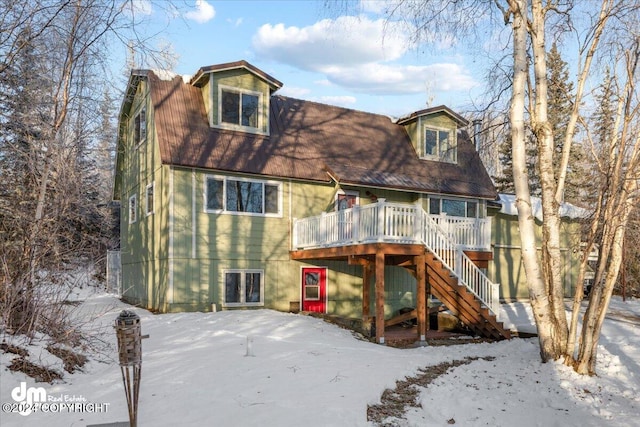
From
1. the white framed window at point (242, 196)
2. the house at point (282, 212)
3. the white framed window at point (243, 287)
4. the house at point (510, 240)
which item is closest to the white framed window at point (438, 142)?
the house at point (282, 212)

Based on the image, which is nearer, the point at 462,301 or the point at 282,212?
the point at 462,301

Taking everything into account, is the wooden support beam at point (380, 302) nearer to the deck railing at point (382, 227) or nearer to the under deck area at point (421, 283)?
the under deck area at point (421, 283)

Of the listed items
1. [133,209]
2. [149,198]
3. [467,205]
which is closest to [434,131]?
[467,205]

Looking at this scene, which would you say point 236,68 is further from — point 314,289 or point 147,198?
point 314,289

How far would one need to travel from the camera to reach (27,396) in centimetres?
615

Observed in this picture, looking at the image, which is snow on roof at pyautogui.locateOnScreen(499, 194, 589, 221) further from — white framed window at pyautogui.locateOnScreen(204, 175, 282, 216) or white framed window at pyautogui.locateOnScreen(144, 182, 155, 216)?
white framed window at pyautogui.locateOnScreen(144, 182, 155, 216)

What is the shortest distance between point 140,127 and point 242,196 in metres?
5.23

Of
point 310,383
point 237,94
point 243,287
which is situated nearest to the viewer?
point 310,383

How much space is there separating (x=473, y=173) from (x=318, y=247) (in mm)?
8805

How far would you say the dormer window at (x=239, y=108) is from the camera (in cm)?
1591

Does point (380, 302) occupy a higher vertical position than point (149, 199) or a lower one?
lower

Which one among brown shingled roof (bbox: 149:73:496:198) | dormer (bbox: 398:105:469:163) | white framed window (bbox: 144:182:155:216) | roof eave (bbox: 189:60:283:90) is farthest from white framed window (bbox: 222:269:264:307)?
dormer (bbox: 398:105:469:163)

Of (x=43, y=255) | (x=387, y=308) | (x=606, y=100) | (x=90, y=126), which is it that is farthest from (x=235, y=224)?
(x=606, y=100)

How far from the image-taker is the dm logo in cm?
588
